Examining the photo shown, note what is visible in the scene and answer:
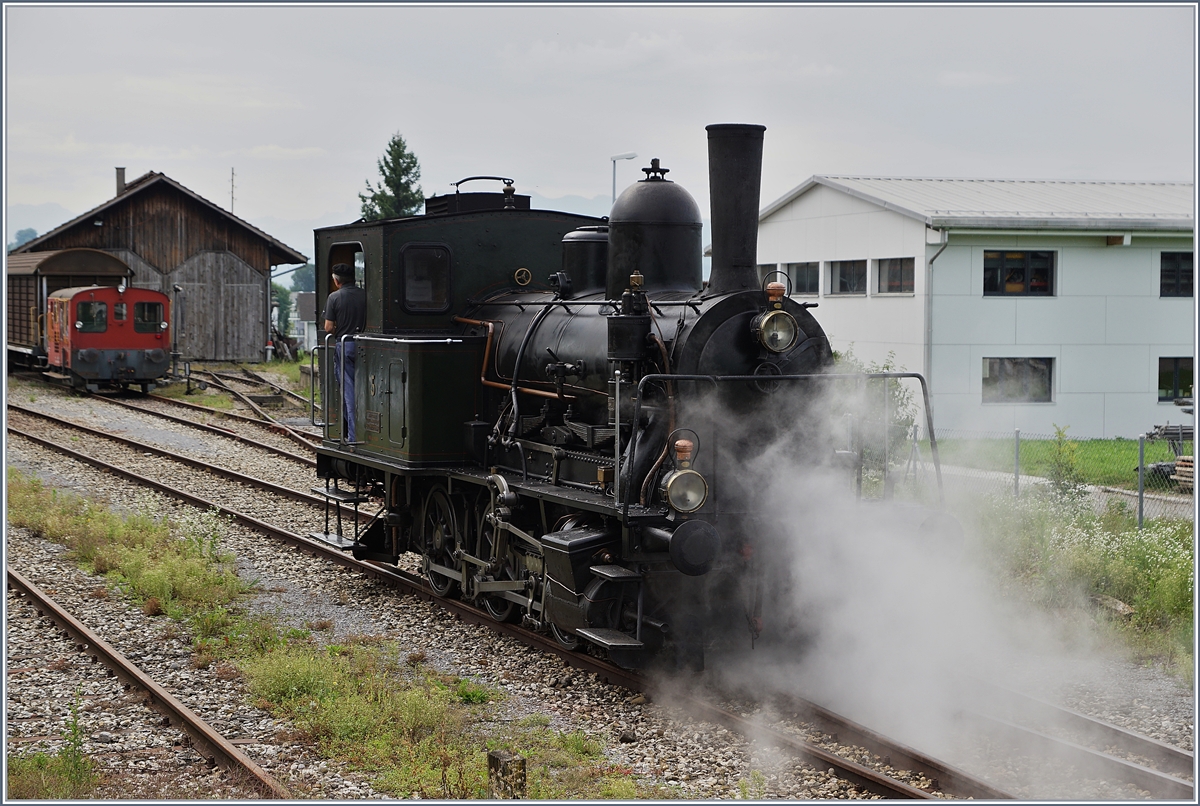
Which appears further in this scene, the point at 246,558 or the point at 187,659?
the point at 246,558

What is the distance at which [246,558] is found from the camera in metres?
11.9

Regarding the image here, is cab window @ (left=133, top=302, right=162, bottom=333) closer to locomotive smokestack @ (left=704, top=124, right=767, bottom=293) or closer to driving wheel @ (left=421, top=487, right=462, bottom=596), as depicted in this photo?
driving wheel @ (left=421, top=487, right=462, bottom=596)

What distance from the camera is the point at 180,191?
115 ft

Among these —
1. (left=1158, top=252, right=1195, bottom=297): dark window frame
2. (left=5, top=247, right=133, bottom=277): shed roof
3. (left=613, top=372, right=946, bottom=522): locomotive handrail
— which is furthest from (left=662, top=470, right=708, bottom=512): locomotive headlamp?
(left=5, top=247, right=133, bottom=277): shed roof

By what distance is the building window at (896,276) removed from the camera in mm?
22797

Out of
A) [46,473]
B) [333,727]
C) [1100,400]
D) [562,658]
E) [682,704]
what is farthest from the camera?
[1100,400]

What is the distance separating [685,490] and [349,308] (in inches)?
194

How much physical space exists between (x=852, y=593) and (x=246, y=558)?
22.8 feet

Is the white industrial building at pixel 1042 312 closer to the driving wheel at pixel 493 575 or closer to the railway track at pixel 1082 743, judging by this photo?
the driving wheel at pixel 493 575

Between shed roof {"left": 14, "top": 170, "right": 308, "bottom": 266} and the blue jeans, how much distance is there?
23.2 meters

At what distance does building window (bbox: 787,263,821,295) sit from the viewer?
2658 cm

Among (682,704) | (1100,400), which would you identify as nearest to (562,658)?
(682,704)

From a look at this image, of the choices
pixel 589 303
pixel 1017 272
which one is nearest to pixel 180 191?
pixel 1017 272

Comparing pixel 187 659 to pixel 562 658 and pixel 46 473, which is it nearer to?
pixel 562 658
